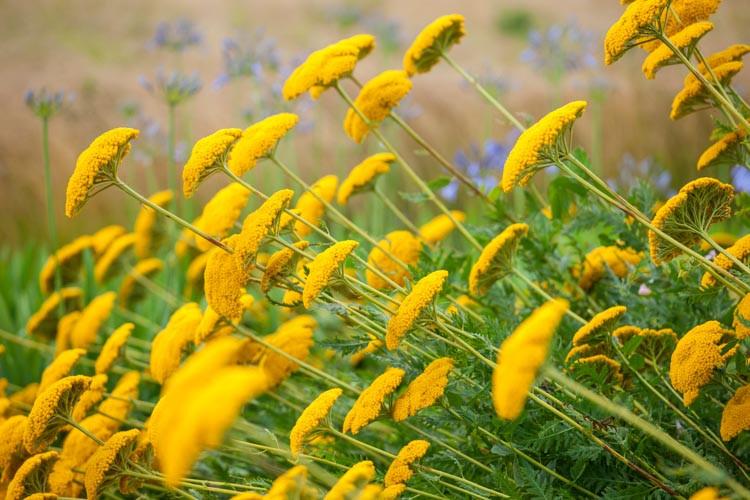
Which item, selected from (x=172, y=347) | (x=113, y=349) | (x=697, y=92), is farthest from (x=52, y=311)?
(x=697, y=92)

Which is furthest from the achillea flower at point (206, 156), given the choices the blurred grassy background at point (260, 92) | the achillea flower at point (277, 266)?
the blurred grassy background at point (260, 92)

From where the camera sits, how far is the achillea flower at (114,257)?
266 centimetres

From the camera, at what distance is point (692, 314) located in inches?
71.6

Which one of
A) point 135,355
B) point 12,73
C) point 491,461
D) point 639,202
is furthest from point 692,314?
point 12,73

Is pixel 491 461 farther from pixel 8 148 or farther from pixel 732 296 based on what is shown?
pixel 8 148

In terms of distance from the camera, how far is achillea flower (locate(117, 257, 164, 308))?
2.85 meters

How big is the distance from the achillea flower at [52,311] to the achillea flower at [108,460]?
49.1 inches

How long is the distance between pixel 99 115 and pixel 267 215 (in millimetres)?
5736

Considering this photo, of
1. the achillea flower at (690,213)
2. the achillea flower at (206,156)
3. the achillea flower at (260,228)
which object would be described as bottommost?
the achillea flower at (260,228)

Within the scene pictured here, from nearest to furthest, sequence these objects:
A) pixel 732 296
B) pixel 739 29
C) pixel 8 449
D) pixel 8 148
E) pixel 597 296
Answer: pixel 8 449, pixel 732 296, pixel 597 296, pixel 8 148, pixel 739 29

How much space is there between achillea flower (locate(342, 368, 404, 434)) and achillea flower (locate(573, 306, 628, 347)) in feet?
1.02

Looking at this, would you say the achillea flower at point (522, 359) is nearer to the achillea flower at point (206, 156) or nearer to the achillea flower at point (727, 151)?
the achillea flower at point (206, 156)

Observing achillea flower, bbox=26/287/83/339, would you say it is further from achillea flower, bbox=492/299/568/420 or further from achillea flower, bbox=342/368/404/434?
achillea flower, bbox=492/299/568/420

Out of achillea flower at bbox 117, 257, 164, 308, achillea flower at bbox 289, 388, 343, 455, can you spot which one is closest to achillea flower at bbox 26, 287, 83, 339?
achillea flower at bbox 117, 257, 164, 308
